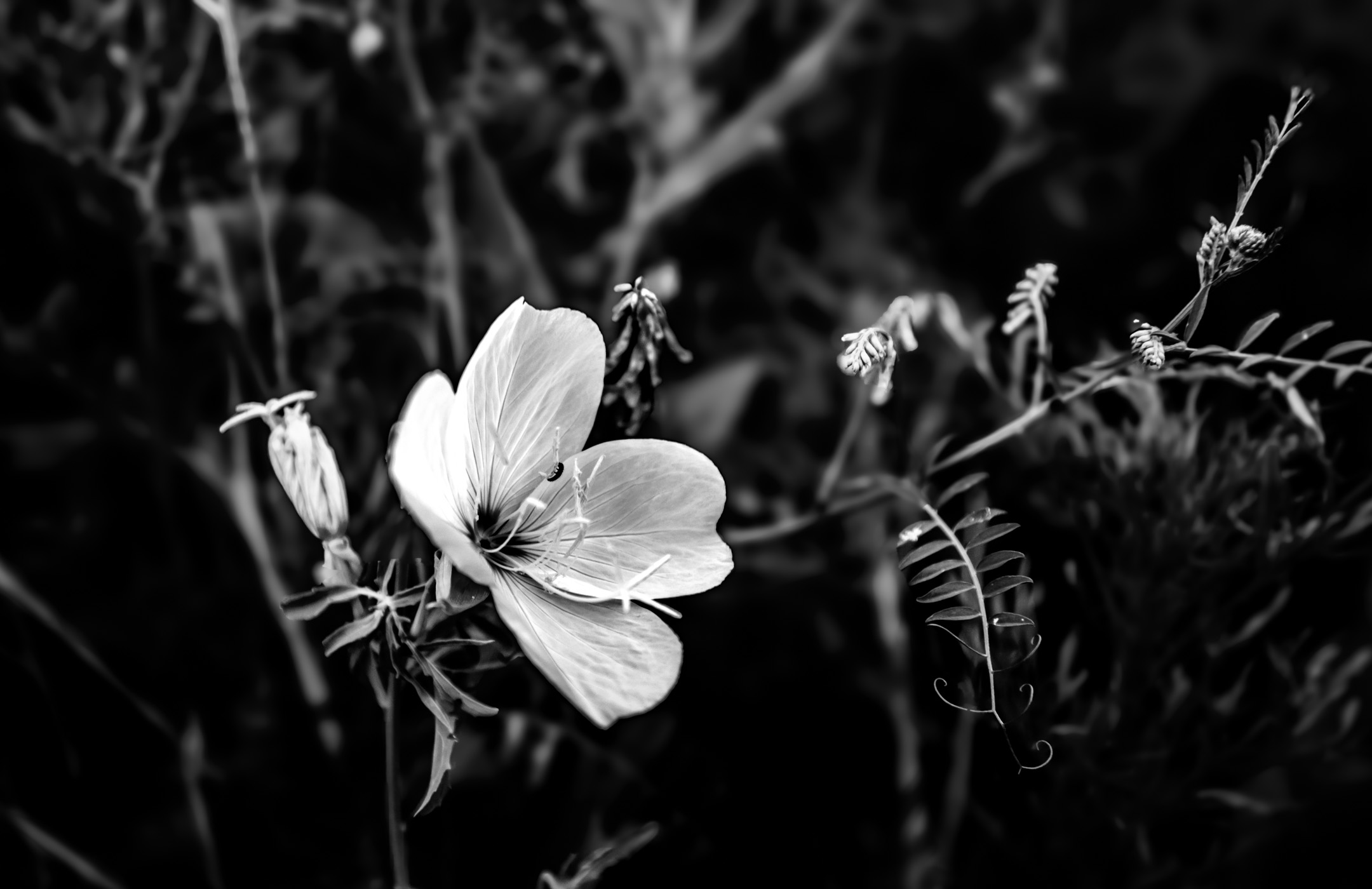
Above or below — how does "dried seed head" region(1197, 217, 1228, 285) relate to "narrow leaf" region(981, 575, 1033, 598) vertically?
above

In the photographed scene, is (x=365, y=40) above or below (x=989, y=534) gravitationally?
above

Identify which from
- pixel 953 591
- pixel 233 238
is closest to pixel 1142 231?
pixel 953 591

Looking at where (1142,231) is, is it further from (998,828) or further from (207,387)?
(207,387)

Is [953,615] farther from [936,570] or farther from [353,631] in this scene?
[353,631]

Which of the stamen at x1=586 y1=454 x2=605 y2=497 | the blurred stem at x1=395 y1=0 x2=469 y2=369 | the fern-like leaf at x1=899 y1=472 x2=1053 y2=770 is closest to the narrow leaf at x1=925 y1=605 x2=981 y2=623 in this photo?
the fern-like leaf at x1=899 y1=472 x2=1053 y2=770

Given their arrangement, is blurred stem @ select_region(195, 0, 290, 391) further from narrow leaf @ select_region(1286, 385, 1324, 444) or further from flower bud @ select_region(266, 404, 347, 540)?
narrow leaf @ select_region(1286, 385, 1324, 444)

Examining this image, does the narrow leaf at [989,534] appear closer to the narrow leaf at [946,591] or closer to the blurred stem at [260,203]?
the narrow leaf at [946,591]

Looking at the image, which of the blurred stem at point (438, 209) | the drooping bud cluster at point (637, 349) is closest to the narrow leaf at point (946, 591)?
the drooping bud cluster at point (637, 349)

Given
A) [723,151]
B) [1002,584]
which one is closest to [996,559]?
[1002,584]
